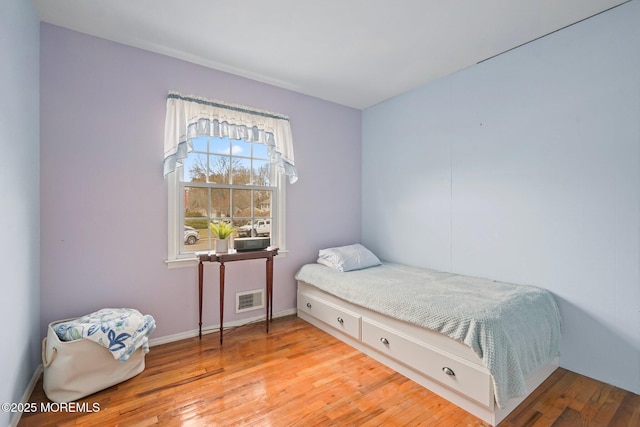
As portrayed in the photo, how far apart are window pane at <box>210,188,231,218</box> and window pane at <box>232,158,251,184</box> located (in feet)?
0.55

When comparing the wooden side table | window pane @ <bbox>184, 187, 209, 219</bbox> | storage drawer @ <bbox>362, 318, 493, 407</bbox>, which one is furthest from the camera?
window pane @ <bbox>184, 187, 209, 219</bbox>

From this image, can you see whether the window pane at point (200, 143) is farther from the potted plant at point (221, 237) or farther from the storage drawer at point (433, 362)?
the storage drawer at point (433, 362)

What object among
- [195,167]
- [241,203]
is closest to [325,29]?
[195,167]

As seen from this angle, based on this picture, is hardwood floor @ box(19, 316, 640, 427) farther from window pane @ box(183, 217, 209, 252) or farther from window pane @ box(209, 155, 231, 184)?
window pane @ box(209, 155, 231, 184)

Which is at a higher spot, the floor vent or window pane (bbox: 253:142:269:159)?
window pane (bbox: 253:142:269:159)

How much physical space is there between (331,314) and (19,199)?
2.46 m

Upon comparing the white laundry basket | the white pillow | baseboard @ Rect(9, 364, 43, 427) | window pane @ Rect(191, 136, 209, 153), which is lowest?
baseboard @ Rect(9, 364, 43, 427)

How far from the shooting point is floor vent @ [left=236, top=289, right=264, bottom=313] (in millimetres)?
3086

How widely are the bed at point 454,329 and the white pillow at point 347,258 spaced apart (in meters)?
0.16

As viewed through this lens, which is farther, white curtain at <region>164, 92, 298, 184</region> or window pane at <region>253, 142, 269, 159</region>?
window pane at <region>253, 142, 269, 159</region>

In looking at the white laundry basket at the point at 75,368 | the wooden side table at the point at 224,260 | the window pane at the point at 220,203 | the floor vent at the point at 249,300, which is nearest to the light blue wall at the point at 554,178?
the wooden side table at the point at 224,260

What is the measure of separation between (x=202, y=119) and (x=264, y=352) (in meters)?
2.19

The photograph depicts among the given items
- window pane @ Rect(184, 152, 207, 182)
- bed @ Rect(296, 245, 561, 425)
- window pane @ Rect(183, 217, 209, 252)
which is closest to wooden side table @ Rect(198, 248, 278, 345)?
window pane @ Rect(183, 217, 209, 252)

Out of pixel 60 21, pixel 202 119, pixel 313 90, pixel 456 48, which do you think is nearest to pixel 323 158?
pixel 313 90
